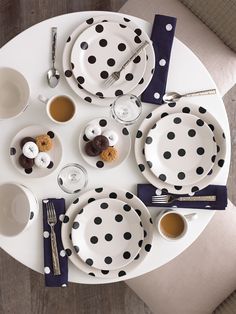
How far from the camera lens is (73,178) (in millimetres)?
1199

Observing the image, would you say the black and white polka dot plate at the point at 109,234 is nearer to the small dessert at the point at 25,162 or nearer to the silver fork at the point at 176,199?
the silver fork at the point at 176,199

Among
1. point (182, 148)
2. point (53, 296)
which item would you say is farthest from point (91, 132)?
point (53, 296)

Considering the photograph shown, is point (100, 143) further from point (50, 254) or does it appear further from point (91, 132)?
point (50, 254)

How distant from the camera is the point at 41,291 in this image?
184 cm

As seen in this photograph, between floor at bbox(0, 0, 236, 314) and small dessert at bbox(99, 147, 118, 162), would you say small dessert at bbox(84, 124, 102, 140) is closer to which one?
small dessert at bbox(99, 147, 118, 162)

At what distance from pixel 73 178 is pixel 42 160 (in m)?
0.10

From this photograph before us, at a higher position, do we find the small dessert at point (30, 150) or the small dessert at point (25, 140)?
the small dessert at point (25, 140)

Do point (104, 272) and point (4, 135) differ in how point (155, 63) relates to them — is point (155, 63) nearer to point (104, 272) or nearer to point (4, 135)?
point (4, 135)

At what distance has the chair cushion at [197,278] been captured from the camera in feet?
4.45

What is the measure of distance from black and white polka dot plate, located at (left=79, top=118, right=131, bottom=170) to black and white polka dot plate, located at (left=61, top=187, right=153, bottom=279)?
0.07 meters

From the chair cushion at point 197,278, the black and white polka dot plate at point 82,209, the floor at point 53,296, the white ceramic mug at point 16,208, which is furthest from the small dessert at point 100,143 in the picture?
the floor at point 53,296

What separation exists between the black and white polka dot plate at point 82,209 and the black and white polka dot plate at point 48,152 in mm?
118

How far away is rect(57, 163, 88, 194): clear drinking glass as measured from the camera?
47.1 inches

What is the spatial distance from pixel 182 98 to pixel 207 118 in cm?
9
